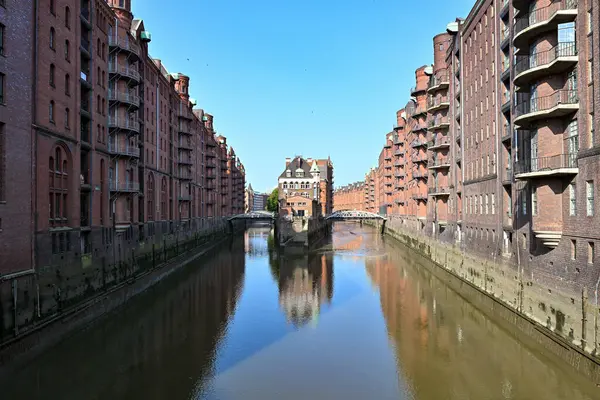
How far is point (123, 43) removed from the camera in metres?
34.4

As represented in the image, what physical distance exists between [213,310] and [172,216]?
26796mm

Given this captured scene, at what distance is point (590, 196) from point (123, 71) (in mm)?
30251

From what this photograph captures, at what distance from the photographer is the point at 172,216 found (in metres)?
54.3

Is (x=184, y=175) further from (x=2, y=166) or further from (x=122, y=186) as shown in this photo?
(x=2, y=166)

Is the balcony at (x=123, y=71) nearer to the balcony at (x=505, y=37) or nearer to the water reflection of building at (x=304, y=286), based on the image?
the water reflection of building at (x=304, y=286)

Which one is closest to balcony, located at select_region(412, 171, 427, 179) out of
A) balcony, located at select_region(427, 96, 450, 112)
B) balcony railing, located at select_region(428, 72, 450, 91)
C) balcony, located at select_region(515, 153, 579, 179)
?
balcony, located at select_region(427, 96, 450, 112)

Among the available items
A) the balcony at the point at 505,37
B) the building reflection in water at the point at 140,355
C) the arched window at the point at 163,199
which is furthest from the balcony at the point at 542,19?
the arched window at the point at 163,199

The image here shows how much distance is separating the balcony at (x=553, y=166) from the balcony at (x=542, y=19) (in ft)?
17.7

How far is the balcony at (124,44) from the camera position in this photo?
33.2 meters

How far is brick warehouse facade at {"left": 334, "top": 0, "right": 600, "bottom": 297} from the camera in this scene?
17969 mm

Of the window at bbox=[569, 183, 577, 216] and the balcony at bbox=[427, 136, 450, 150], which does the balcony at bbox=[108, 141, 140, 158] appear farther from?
the window at bbox=[569, 183, 577, 216]

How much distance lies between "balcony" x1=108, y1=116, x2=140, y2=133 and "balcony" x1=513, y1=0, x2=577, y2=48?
2560 cm

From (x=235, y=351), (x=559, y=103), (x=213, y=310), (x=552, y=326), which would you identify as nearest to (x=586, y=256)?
(x=552, y=326)

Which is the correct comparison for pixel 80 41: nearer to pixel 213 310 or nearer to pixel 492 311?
pixel 213 310
